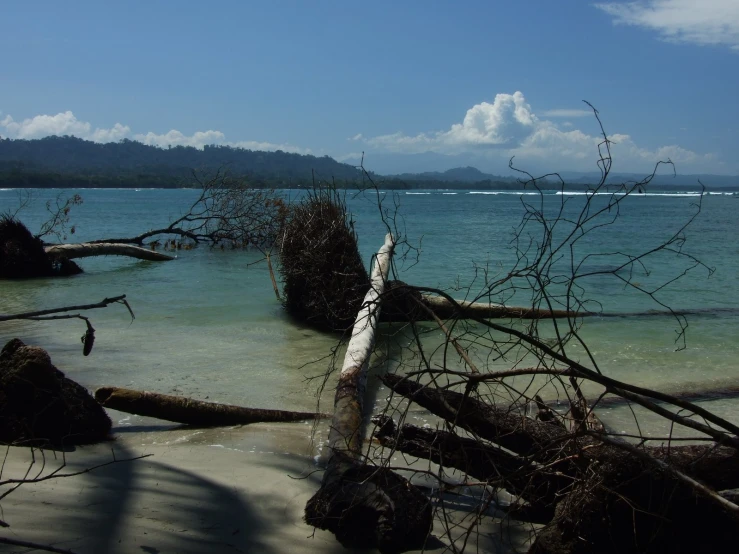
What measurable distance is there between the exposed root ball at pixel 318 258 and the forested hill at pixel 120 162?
9383cm

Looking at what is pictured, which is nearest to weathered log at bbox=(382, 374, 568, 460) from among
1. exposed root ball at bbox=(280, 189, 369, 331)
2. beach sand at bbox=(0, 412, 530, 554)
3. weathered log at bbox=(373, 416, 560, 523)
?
weathered log at bbox=(373, 416, 560, 523)

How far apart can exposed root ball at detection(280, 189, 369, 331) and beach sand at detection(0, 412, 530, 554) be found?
470 cm

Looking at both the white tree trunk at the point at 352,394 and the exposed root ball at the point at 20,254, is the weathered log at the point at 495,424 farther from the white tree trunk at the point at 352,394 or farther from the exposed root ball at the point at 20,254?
the exposed root ball at the point at 20,254

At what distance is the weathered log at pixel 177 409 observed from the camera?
532 cm

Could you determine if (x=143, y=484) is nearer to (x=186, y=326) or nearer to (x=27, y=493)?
(x=27, y=493)

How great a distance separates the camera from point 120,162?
164 m

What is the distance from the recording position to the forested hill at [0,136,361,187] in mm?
110288

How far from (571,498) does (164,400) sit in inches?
134

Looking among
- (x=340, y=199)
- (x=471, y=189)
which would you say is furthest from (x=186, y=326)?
(x=471, y=189)

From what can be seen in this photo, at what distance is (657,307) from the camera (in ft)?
41.4

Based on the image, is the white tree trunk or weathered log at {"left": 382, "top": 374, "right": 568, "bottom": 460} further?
the white tree trunk

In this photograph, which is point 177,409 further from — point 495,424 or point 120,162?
point 120,162

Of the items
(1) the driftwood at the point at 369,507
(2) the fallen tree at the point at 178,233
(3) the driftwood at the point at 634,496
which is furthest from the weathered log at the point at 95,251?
(3) the driftwood at the point at 634,496

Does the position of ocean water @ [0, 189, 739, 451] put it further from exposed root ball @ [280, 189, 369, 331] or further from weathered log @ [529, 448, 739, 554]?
weathered log @ [529, 448, 739, 554]
